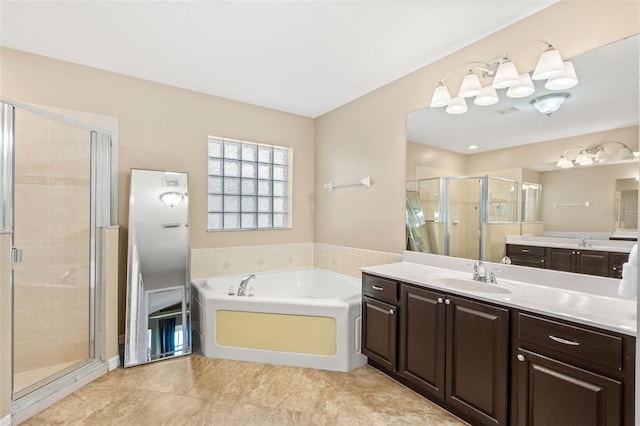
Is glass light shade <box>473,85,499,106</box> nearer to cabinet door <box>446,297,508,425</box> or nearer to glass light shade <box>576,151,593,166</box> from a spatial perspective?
glass light shade <box>576,151,593,166</box>

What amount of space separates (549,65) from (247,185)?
118 inches

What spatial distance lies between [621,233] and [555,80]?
3.17ft

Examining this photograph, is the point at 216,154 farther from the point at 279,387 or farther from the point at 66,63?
the point at 279,387

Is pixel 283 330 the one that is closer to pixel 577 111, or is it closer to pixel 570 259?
pixel 570 259

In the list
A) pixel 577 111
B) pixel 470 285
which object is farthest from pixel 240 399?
pixel 577 111

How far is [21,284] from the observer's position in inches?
88.9

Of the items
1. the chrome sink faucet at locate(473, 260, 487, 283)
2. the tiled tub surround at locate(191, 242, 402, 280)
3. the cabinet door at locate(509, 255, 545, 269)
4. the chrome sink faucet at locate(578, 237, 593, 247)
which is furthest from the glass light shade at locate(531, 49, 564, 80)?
the tiled tub surround at locate(191, 242, 402, 280)

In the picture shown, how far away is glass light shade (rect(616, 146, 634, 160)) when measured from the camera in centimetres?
167

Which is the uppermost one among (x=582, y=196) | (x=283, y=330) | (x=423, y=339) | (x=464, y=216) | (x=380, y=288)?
(x=582, y=196)

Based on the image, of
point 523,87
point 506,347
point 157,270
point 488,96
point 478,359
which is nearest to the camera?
point 506,347

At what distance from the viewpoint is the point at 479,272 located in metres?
2.20

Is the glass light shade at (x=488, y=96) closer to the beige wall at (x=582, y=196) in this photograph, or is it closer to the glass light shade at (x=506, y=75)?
the glass light shade at (x=506, y=75)

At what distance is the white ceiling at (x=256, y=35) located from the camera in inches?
77.1

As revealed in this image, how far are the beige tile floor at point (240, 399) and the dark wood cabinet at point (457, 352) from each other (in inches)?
8.4
